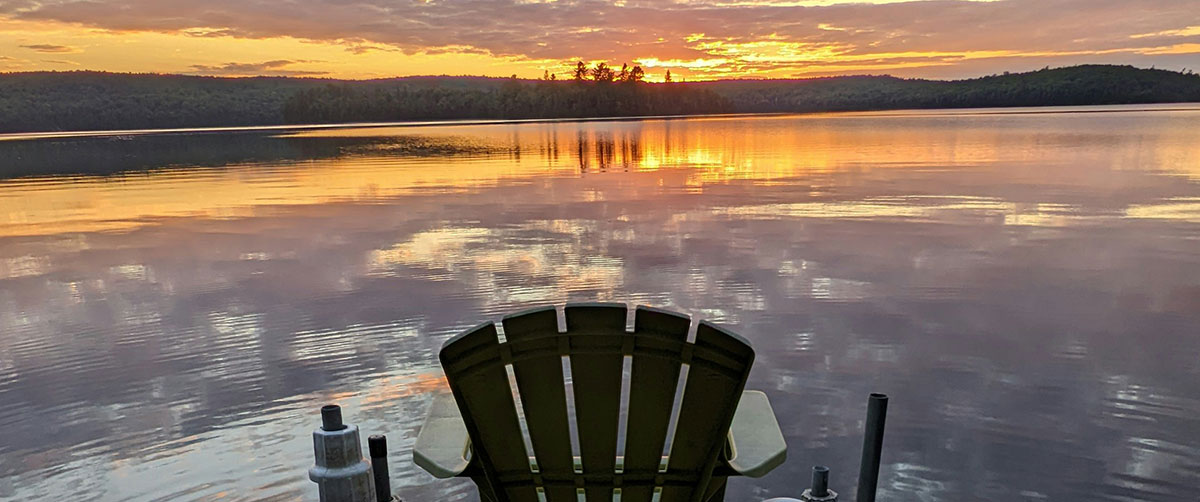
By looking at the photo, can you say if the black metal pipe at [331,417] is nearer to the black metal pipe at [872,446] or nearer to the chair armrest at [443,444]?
the chair armrest at [443,444]

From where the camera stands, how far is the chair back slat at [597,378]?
8.30 feet

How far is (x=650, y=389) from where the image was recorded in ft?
8.75

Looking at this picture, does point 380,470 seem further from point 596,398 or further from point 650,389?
point 650,389

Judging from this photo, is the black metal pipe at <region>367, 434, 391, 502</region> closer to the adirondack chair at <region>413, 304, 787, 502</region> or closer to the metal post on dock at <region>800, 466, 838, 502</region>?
the adirondack chair at <region>413, 304, 787, 502</region>

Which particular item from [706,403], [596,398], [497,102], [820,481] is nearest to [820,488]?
[820,481]

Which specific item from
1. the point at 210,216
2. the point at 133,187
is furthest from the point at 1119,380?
the point at 133,187

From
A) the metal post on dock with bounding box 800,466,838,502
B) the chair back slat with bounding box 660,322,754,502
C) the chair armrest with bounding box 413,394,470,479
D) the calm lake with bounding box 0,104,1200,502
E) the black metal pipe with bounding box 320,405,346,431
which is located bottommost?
the calm lake with bounding box 0,104,1200,502

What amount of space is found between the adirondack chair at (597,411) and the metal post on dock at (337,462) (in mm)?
577

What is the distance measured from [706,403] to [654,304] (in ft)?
18.6

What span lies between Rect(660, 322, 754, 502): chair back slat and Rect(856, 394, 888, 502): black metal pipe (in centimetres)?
112

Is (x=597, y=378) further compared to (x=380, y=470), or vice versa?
(x=380, y=470)

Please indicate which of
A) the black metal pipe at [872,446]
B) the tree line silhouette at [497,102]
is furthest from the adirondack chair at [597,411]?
the tree line silhouette at [497,102]

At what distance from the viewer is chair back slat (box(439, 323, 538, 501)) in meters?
2.52

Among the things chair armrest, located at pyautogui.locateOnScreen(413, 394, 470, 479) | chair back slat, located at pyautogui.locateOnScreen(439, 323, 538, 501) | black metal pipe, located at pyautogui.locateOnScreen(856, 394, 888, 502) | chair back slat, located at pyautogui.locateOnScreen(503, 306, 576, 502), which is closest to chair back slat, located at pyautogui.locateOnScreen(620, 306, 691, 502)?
chair back slat, located at pyautogui.locateOnScreen(503, 306, 576, 502)
